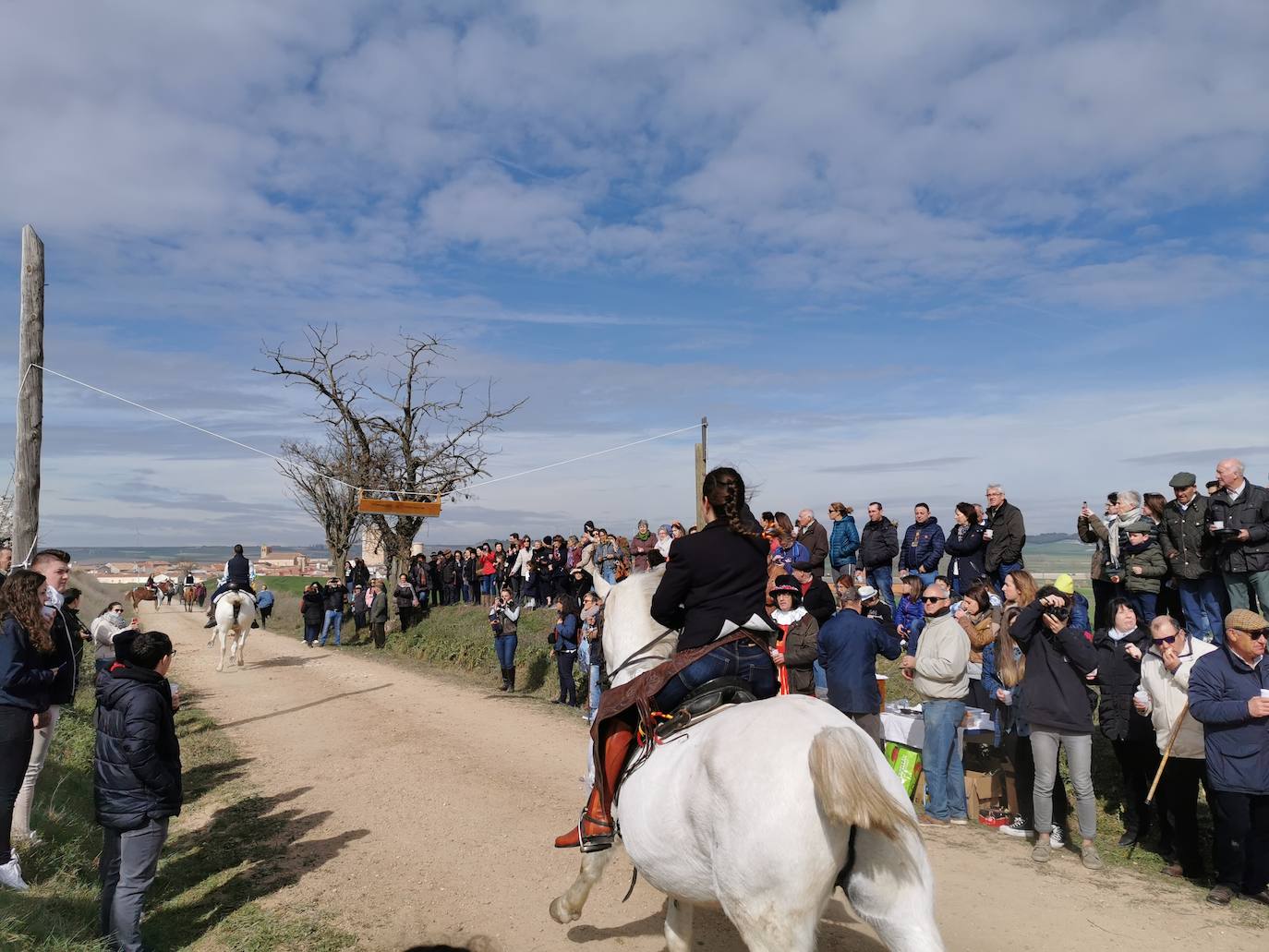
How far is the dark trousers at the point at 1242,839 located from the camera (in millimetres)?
6551

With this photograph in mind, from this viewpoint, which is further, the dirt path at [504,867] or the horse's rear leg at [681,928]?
the dirt path at [504,867]

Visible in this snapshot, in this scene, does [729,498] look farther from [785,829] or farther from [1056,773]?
[1056,773]

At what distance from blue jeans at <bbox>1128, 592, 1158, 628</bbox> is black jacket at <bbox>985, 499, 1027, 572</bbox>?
1.62m

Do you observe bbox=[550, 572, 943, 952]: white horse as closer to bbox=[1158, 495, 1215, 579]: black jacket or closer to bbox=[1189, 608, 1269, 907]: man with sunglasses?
bbox=[1189, 608, 1269, 907]: man with sunglasses

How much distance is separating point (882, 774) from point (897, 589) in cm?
1077

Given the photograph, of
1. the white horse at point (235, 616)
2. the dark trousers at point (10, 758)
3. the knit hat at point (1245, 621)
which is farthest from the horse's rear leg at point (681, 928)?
the white horse at point (235, 616)

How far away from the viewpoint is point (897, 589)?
14055 millimetres

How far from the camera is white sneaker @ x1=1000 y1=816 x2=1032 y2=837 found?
8531mm

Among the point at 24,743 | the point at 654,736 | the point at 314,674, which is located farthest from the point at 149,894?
the point at 314,674

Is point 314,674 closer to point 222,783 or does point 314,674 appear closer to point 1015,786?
point 222,783

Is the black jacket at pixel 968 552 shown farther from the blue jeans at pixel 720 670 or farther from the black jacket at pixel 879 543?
the blue jeans at pixel 720 670

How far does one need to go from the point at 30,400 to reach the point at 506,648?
9.58m

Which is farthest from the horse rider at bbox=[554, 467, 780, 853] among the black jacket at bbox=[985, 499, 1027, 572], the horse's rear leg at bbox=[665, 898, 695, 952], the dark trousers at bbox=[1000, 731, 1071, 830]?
the black jacket at bbox=[985, 499, 1027, 572]

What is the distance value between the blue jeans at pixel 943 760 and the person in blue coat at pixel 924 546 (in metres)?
4.80
